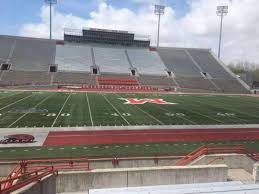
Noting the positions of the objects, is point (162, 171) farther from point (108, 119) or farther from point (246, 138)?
point (108, 119)

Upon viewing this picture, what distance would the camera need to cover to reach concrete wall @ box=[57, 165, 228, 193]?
342 inches

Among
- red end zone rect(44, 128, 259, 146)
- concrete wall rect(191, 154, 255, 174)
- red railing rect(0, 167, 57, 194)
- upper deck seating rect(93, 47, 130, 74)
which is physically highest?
upper deck seating rect(93, 47, 130, 74)

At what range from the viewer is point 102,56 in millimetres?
77812

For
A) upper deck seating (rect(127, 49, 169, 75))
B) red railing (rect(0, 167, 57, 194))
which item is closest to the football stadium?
red railing (rect(0, 167, 57, 194))

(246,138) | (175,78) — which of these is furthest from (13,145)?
(175,78)

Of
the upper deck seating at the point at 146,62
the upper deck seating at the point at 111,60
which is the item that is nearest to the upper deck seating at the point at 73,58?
the upper deck seating at the point at 111,60

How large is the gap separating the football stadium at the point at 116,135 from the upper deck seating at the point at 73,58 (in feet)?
0.86

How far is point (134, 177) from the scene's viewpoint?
29.4ft

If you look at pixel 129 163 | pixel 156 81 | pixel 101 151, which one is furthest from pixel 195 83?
pixel 129 163

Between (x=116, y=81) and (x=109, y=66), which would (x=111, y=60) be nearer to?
(x=109, y=66)

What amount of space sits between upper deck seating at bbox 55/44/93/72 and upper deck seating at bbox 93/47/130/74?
94.3 inches

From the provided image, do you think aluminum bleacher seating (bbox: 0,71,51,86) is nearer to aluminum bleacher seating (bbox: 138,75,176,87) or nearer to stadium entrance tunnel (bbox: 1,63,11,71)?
stadium entrance tunnel (bbox: 1,63,11,71)

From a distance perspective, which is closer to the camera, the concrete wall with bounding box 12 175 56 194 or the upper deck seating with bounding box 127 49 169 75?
the concrete wall with bounding box 12 175 56 194

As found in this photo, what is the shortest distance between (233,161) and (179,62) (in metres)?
69.7
